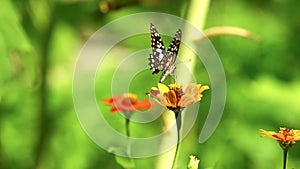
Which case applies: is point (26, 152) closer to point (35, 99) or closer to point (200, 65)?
point (35, 99)

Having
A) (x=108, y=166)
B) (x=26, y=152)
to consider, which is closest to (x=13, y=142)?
(x=26, y=152)

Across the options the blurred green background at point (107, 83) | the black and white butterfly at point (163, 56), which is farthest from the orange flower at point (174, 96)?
the blurred green background at point (107, 83)

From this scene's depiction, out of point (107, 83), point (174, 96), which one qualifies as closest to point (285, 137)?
point (174, 96)

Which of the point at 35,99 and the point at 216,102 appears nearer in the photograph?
the point at 216,102

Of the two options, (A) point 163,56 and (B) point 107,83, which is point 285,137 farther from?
(B) point 107,83

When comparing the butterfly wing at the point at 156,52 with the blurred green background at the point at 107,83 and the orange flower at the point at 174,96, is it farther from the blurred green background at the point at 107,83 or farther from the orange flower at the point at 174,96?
the blurred green background at the point at 107,83

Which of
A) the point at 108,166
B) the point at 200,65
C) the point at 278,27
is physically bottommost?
the point at 108,166

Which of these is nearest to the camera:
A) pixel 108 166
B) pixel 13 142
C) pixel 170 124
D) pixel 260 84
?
pixel 170 124

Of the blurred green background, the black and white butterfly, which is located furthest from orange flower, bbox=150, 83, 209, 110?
the blurred green background

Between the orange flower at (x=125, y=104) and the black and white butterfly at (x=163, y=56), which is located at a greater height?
the black and white butterfly at (x=163, y=56)
